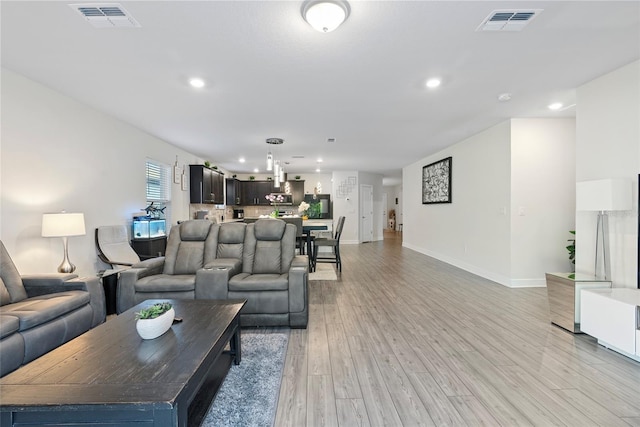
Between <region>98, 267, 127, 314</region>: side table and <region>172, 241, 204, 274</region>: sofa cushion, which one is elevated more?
<region>172, 241, 204, 274</region>: sofa cushion

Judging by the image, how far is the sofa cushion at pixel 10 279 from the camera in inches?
95.3

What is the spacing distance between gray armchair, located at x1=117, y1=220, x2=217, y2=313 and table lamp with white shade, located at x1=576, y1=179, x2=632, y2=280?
3.94m

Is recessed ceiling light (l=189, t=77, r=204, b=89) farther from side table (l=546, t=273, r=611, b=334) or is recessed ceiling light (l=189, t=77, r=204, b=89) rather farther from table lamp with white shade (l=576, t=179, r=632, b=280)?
side table (l=546, t=273, r=611, b=334)

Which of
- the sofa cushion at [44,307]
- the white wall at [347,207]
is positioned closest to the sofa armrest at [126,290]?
the sofa cushion at [44,307]

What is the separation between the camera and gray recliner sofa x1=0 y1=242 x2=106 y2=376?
196 cm

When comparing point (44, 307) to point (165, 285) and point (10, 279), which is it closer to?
point (10, 279)

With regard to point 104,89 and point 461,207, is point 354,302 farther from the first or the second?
point 104,89

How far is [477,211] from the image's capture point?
5199 mm

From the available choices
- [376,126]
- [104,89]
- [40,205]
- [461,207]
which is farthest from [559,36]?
[40,205]

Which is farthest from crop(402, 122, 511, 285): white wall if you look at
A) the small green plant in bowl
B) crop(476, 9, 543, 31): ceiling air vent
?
the small green plant in bowl

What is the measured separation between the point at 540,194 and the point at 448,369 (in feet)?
11.6

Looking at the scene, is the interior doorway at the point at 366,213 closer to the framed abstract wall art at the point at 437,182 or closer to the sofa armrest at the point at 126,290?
the framed abstract wall art at the point at 437,182

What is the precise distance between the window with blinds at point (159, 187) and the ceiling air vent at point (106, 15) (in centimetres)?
348

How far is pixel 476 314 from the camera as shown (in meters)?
3.29
